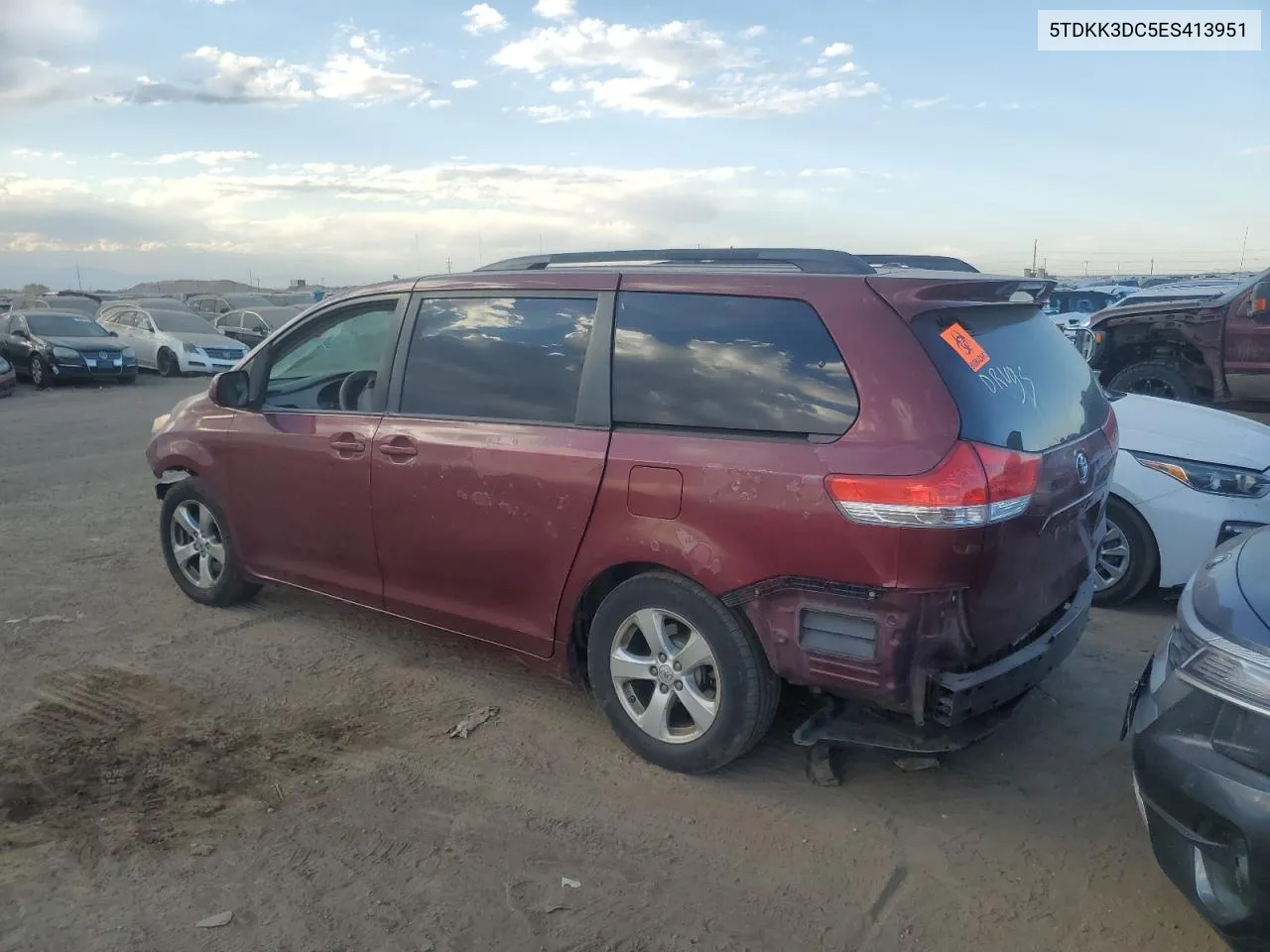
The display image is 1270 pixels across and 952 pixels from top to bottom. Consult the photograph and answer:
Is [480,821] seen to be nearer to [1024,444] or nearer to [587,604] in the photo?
[587,604]

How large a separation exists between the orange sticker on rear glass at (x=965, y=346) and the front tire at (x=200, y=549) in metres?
3.79

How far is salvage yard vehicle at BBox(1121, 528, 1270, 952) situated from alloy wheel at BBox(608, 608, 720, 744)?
1388 millimetres

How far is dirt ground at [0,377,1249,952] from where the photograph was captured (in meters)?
2.90

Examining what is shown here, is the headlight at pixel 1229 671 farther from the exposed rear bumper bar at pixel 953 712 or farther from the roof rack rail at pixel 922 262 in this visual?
the roof rack rail at pixel 922 262

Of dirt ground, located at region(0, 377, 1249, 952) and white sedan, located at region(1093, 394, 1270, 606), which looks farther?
white sedan, located at region(1093, 394, 1270, 606)

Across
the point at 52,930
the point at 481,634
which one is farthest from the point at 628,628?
the point at 52,930

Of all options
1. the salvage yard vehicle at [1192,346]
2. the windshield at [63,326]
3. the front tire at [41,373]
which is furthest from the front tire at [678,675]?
the windshield at [63,326]

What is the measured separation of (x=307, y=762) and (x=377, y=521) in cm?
111

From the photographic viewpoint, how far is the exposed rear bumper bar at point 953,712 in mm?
3186

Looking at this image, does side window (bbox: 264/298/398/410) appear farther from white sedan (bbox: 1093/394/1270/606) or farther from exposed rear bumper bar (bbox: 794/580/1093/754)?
white sedan (bbox: 1093/394/1270/606)

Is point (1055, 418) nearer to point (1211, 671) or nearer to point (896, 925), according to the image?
point (1211, 671)

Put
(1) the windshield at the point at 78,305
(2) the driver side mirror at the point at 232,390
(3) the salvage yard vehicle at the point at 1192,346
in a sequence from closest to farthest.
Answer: (2) the driver side mirror at the point at 232,390 < (3) the salvage yard vehicle at the point at 1192,346 < (1) the windshield at the point at 78,305

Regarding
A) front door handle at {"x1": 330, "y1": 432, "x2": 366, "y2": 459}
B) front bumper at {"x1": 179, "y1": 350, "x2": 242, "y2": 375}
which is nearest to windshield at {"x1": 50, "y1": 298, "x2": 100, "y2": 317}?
front bumper at {"x1": 179, "y1": 350, "x2": 242, "y2": 375}

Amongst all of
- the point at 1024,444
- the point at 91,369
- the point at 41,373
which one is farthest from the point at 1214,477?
the point at 41,373
